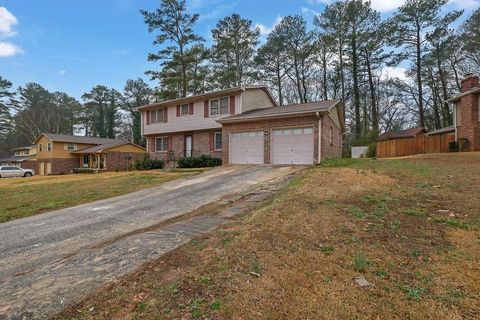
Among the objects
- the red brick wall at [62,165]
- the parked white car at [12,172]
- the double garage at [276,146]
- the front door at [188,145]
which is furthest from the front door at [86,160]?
the double garage at [276,146]

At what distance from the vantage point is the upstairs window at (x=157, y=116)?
964 inches

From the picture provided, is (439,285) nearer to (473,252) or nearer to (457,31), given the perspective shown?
(473,252)

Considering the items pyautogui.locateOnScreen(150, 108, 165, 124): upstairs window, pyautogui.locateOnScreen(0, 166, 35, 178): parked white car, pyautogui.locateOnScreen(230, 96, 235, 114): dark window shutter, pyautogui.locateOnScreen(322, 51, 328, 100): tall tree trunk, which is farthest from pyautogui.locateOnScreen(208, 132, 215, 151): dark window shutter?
pyautogui.locateOnScreen(0, 166, 35, 178): parked white car

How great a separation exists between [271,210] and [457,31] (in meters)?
32.0

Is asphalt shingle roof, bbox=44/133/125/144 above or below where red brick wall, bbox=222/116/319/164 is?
above

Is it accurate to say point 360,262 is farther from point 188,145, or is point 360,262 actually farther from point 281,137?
point 188,145

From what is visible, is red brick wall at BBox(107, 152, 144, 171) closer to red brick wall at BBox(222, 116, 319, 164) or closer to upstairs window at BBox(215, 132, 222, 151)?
upstairs window at BBox(215, 132, 222, 151)

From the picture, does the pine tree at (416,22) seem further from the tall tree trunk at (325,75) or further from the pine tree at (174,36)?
the pine tree at (174,36)

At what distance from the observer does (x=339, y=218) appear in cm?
518

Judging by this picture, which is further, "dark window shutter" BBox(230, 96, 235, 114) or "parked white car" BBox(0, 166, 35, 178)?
"parked white car" BBox(0, 166, 35, 178)

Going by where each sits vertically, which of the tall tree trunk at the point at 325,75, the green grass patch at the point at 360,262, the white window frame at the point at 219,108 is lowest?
the green grass patch at the point at 360,262

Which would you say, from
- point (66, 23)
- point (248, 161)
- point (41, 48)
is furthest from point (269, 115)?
point (41, 48)

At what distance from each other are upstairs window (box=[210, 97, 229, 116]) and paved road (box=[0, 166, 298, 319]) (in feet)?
39.9

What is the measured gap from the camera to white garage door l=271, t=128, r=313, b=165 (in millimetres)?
15484
